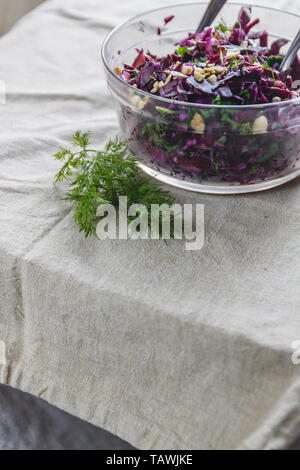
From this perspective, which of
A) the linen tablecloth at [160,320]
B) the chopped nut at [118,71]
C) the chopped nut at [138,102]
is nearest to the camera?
the linen tablecloth at [160,320]

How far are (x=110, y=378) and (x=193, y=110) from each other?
0.39 metres

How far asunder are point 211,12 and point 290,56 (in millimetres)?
206

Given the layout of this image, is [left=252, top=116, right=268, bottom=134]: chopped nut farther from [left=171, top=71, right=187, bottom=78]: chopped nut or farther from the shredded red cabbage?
[left=171, top=71, right=187, bottom=78]: chopped nut

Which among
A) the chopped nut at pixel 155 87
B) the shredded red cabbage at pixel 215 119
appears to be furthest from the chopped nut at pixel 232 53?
the chopped nut at pixel 155 87

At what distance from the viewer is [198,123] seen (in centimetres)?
68

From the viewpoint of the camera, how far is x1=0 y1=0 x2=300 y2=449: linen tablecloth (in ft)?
1.98

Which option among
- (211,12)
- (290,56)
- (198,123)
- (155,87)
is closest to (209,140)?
(198,123)

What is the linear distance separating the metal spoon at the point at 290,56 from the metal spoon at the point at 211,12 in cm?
19

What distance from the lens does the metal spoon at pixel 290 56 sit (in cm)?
81

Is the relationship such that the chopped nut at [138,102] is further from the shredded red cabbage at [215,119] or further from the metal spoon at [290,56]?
the metal spoon at [290,56]

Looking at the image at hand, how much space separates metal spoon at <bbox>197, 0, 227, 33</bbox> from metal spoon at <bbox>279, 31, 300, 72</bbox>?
0.19 m

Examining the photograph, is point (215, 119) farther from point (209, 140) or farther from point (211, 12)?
point (211, 12)

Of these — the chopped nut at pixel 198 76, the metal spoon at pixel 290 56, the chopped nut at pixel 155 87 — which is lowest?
the chopped nut at pixel 155 87

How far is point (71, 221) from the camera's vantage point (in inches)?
29.8
